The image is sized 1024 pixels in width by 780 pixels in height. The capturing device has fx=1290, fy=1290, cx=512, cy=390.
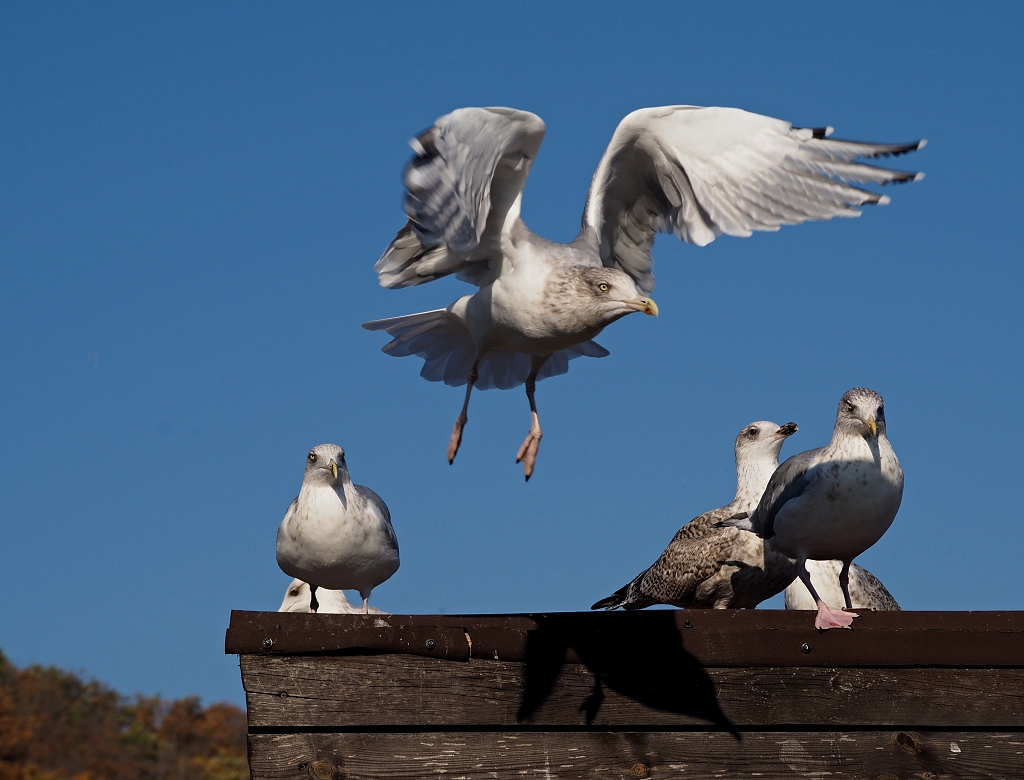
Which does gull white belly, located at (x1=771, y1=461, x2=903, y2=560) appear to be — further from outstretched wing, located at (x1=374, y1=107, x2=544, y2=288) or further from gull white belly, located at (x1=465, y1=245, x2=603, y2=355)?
outstretched wing, located at (x1=374, y1=107, x2=544, y2=288)

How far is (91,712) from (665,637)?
19.7m

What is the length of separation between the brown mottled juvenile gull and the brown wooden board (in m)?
2.61

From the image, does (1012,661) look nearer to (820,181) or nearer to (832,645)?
(832,645)

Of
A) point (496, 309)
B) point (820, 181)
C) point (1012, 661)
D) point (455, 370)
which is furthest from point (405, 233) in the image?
point (1012, 661)

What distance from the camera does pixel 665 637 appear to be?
476 centimetres

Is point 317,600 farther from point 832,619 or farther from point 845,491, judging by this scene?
point 832,619

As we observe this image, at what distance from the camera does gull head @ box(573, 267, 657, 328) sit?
6496mm

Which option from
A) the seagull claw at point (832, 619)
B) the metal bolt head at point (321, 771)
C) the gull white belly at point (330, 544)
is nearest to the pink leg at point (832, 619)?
the seagull claw at point (832, 619)

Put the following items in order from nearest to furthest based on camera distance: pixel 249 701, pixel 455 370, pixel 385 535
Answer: pixel 249 701 < pixel 385 535 < pixel 455 370

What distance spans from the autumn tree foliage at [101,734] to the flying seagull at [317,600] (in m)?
10.1

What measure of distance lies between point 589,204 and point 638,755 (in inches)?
151

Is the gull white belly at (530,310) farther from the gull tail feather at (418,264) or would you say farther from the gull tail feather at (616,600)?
the gull tail feather at (616,600)

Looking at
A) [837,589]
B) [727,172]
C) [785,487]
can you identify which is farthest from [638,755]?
[727,172]

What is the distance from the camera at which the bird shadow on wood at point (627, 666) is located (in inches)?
184
